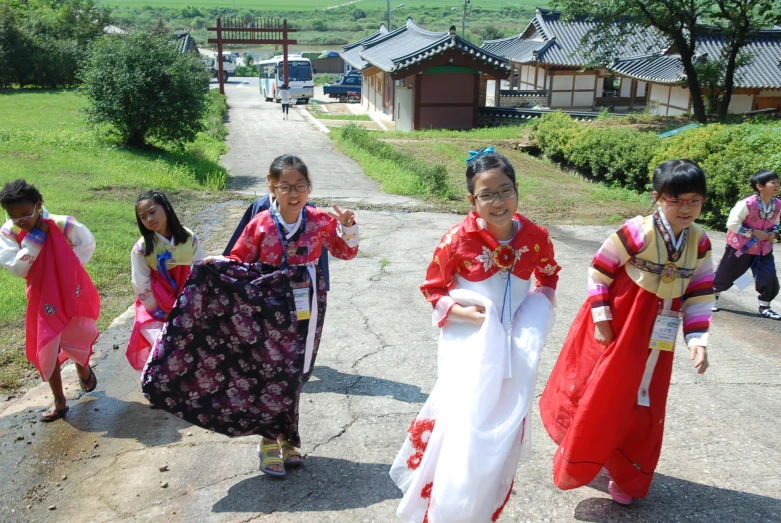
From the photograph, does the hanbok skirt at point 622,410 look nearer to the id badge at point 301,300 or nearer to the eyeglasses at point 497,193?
the eyeglasses at point 497,193

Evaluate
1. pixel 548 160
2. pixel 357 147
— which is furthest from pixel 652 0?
pixel 357 147

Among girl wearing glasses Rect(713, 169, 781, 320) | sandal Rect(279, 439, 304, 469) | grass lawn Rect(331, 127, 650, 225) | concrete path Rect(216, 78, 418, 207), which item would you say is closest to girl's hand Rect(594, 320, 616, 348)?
sandal Rect(279, 439, 304, 469)

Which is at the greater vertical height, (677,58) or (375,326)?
(677,58)

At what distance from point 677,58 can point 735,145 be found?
742 inches

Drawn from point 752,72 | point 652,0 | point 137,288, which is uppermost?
point 652,0

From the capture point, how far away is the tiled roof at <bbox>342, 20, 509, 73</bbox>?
25703 mm

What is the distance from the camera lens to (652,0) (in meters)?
21.5

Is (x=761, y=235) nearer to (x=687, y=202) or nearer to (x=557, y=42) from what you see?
(x=687, y=202)

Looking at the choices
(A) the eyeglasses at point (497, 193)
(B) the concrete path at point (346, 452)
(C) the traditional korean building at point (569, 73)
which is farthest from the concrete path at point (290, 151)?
(C) the traditional korean building at point (569, 73)

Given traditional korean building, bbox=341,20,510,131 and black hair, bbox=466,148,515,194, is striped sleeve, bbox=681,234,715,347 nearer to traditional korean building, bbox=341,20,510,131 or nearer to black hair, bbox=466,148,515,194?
black hair, bbox=466,148,515,194

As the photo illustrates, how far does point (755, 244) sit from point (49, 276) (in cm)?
588

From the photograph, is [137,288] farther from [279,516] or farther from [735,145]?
[735,145]

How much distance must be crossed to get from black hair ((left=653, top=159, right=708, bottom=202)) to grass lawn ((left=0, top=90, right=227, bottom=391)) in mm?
4558

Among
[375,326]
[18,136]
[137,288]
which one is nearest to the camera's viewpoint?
[137,288]
